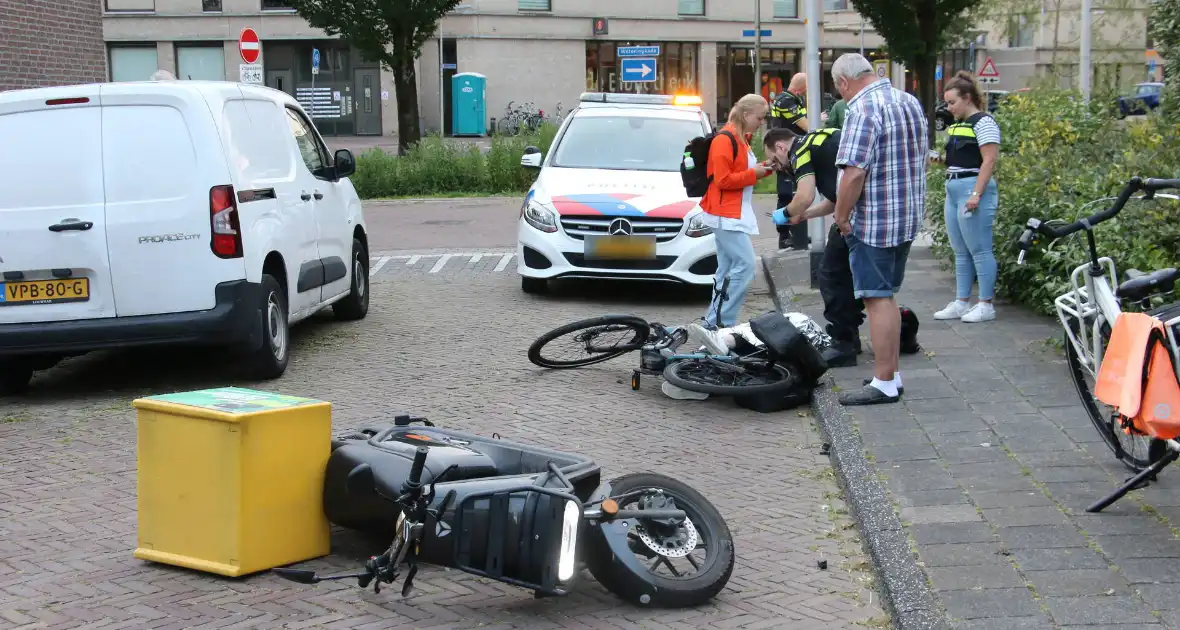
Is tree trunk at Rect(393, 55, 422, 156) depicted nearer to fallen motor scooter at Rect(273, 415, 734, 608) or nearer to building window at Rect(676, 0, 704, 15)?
building window at Rect(676, 0, 704, 15)

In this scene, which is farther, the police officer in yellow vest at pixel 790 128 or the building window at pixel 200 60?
the building window at pixel 200 60

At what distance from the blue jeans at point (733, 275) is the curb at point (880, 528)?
1562 millimetres

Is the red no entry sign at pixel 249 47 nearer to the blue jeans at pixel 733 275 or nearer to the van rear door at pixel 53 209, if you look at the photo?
the van rear door at pixel 53 209

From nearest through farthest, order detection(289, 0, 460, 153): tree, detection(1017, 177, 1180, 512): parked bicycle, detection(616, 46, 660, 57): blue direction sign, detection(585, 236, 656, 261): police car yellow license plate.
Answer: detection(1017, 177, 1180, 512): parked bicycle → detection(585, 236, 656, 261): police car yellow license plate → detection(289, 0, 460, 153): tree → detection(616, 46, 660, 57): blue direction sign

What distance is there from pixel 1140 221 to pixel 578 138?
19.1ft

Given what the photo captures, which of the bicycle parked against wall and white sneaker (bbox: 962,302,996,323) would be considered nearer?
white sneaker (bbox: 962,302,996,323)

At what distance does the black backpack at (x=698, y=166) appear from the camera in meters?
8.99

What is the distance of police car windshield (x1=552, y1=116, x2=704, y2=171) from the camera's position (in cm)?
1197

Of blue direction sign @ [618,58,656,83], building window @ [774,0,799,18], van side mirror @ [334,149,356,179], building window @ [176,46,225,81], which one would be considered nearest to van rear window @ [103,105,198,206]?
van side mirror @ [334,149,356,179]

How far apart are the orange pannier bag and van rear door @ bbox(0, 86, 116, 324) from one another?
5.58 meters

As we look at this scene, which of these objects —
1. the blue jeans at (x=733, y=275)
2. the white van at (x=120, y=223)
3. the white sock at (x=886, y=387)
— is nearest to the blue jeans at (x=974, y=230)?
the blue jeans at (x=733, y=275)

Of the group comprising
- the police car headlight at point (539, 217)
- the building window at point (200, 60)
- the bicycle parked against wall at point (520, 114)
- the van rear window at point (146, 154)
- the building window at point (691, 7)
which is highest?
the building window at point (691, 7)

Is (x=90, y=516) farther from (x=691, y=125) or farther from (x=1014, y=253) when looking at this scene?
(x=691, y=125)

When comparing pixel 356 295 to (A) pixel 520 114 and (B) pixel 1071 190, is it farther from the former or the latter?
(A) pixel 520 114
